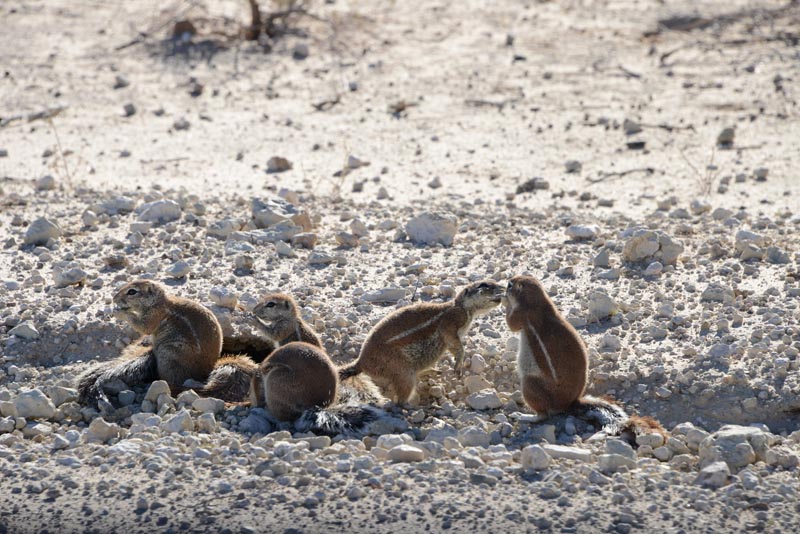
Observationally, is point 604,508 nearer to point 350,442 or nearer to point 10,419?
point 350,442

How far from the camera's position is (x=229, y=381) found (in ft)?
27.3

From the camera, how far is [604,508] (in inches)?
247

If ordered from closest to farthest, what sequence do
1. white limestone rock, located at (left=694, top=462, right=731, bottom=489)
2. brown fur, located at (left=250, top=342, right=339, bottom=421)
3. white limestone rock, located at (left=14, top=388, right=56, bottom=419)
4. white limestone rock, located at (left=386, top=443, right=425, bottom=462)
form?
white limestone rock, located at (left=694, top=462, right=731, bottom=489) < white limestone rock, located at (left=386, top=443, right=425, bottom=462) < brown fur, located at (left=250, top=342, right=339, bottom=421) < white limestone rock, located at (left=14, top=388, right=56, bottom=419)

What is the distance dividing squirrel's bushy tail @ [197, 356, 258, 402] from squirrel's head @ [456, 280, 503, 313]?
155 centimetres

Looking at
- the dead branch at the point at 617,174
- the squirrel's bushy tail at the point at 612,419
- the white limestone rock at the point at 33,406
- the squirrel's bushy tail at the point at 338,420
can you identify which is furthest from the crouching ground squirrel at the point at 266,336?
the dead branch at the point at 617,174

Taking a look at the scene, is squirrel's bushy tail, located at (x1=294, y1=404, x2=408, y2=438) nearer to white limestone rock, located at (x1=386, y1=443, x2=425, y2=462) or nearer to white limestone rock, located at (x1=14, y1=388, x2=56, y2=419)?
white limestone rock, located at (x1=386, y1=443, x2=425, y2=462)

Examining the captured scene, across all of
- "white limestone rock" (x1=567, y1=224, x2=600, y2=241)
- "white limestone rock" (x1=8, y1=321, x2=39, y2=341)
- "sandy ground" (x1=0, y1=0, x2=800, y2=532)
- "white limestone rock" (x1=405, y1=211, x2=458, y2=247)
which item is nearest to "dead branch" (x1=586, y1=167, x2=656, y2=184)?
"sandy ground" (x1=0, y1=0, x2=800, y2=532)

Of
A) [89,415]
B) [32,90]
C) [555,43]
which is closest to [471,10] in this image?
[555,43]

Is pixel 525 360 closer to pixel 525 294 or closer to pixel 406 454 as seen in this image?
pixel 525 294

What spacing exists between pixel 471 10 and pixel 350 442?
1204cm

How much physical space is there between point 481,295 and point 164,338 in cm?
229

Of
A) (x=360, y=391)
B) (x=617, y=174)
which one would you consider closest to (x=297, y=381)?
(x=360, y=391)

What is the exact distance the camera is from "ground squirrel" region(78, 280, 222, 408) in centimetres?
829

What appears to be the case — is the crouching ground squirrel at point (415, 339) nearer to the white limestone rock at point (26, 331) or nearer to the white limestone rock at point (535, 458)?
the white limestone rock at point (535, 458)
